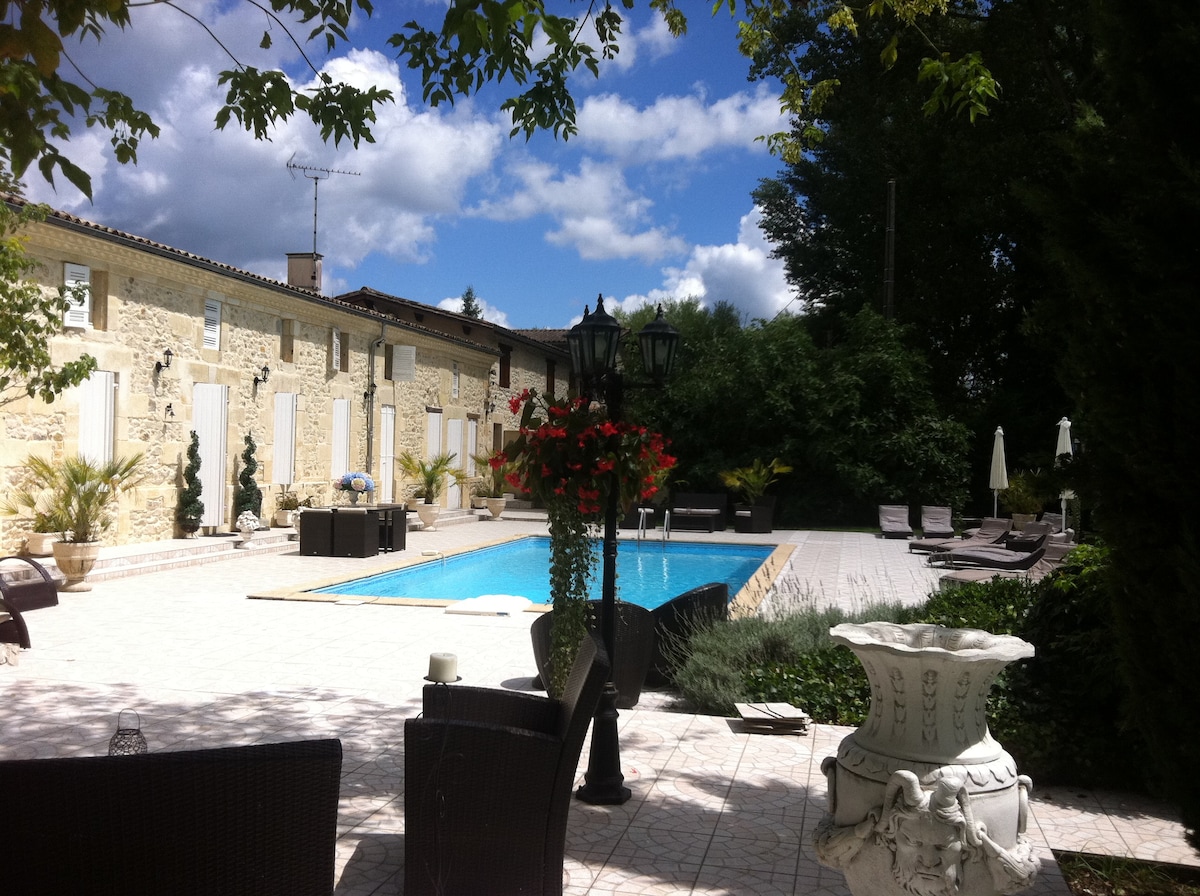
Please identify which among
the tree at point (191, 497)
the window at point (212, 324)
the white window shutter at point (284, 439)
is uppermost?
the window at point (212, 324)

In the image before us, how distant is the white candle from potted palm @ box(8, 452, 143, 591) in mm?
6770

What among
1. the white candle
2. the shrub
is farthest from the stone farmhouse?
the shrub

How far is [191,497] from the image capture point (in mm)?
14742

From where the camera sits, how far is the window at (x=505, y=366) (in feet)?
92.2

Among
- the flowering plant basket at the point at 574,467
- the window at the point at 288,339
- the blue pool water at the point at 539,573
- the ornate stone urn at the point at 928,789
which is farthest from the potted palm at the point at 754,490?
the ornate stone urn at the point at 928,789

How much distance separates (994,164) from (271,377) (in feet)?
53.4

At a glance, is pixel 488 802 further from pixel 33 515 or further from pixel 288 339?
pixel 288 339

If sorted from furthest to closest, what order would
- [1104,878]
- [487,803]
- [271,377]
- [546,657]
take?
[271,377] → [546,657] → [1104,878] → [487,803]

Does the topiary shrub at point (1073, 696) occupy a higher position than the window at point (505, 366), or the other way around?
the window at point (505, 366)

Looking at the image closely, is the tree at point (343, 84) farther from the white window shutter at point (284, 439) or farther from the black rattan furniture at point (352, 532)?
the white window shutter at point (284, 439)

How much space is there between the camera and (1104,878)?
3.60m

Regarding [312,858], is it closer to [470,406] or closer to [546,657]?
[546,657]

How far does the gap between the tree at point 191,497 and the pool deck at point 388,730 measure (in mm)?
4242

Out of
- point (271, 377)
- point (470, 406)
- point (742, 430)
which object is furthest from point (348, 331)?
point (742, 430)
